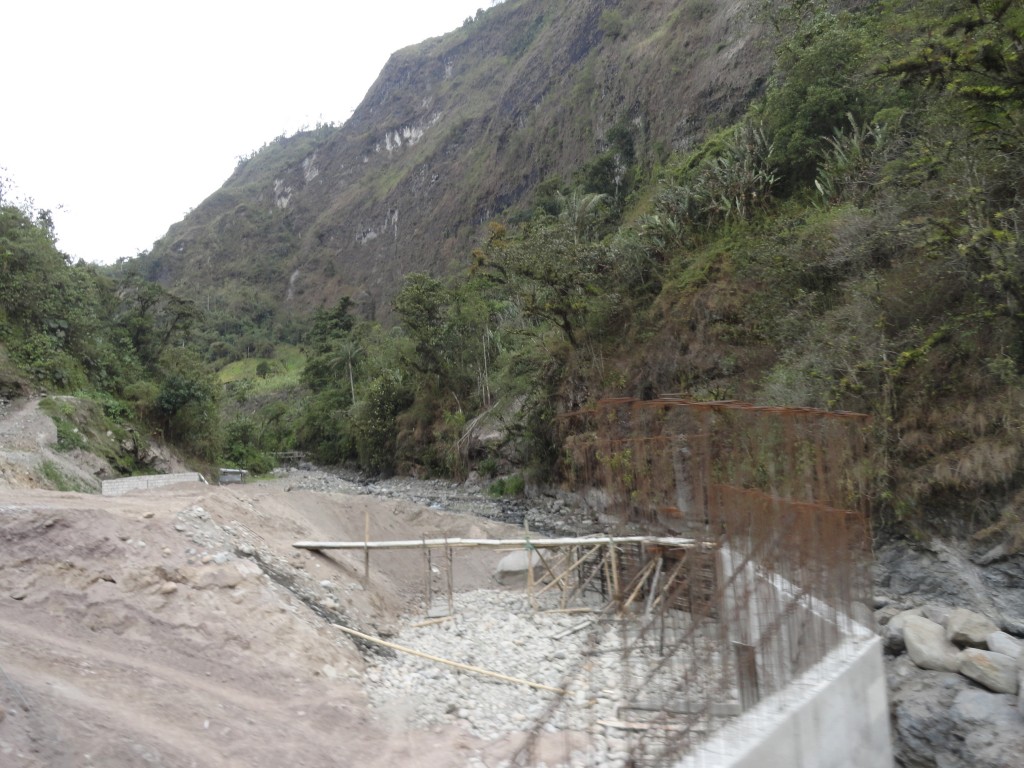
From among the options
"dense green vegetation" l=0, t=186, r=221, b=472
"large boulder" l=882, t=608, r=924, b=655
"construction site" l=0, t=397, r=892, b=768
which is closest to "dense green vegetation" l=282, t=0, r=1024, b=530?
"large boulder" l=882, t=608, r=924, b=655

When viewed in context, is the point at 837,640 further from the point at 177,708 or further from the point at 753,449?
the point at 177,708

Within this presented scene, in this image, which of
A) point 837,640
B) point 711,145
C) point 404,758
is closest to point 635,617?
point 837,640

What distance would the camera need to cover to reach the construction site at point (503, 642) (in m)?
4.61

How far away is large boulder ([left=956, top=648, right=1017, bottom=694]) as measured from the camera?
247 inches

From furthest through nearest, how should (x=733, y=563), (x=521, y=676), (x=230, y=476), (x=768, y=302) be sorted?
(x=230, y=476) < (x=768, y=302) < (x=521, y=676) < (x=733, y=563)

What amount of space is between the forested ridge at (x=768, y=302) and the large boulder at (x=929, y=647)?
2220 mm

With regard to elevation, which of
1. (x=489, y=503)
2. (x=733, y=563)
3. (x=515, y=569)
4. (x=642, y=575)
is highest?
(x=733, y=563)

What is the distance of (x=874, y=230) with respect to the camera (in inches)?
511

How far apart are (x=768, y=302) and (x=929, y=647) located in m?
9.96

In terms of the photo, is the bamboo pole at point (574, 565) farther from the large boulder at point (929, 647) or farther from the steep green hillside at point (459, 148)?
the steep green hillside at point (459, 148)

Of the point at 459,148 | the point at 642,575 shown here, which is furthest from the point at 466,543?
the point at 459,148

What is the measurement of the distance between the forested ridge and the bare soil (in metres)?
7.76

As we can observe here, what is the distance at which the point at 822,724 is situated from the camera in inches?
183

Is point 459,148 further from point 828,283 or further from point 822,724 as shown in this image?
point 822,724
